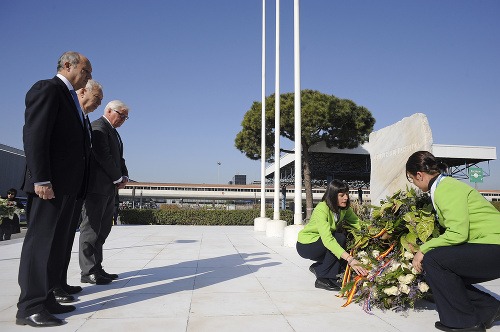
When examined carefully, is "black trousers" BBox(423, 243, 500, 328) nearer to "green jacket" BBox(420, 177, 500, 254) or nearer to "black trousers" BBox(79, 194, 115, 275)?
"green jacket" BBox(420, 177, 500, 254)

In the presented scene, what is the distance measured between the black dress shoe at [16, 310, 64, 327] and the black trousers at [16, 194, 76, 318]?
32 millimetres

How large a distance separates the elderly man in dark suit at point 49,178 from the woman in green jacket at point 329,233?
2369 mm

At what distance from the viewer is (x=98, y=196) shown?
3992 millimetres

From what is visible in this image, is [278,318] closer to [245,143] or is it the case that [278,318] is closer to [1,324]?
[1,324]

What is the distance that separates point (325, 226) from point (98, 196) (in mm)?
2460

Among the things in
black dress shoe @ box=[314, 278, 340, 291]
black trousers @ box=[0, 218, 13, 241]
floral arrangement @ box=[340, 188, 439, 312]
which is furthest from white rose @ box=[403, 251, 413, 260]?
black trousers @ box=[0, 218, 13, 241]

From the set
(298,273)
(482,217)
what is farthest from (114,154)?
(482,217)

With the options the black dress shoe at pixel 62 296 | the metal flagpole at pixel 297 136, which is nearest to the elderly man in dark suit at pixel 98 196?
the black dress shoe at pixel 62 296

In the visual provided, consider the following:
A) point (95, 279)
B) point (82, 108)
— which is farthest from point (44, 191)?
point (95, 279)

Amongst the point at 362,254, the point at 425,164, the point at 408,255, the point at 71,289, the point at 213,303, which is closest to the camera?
the point at 425,164

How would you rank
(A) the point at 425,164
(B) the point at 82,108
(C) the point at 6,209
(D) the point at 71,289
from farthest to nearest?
(C) the point at 6,209, (B) the point at 82,108, (D) the point at 71,289, (A) the point at 425,164

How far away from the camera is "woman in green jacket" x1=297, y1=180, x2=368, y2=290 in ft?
12.3

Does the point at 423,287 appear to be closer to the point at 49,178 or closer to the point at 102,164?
the point at 49,178

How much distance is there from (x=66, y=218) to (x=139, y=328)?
1123 millimetres
